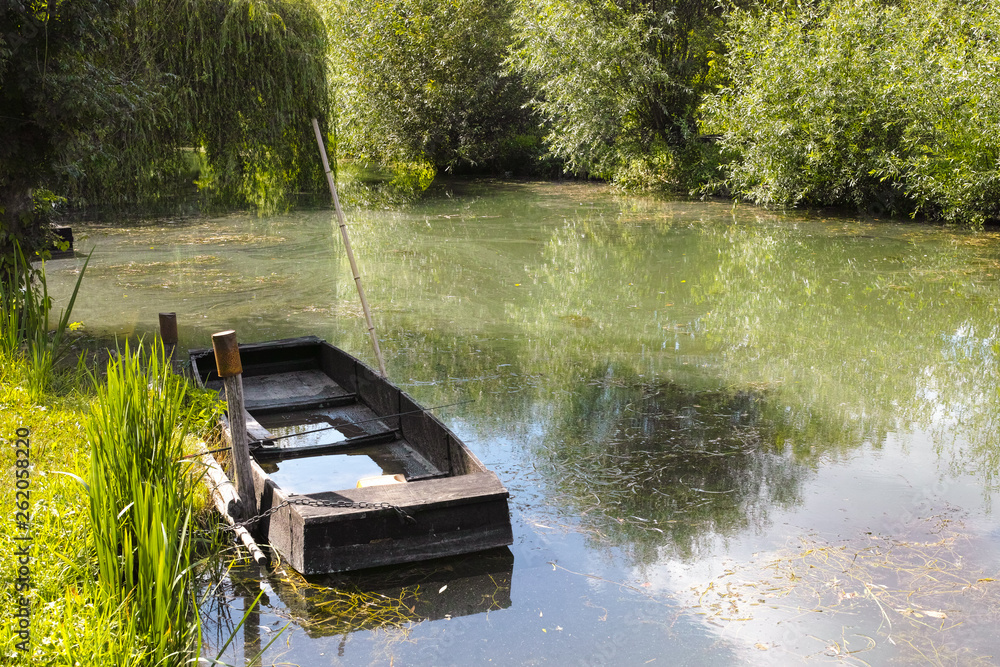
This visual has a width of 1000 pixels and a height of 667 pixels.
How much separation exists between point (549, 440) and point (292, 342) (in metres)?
2.40

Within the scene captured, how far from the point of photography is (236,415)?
4539 millimetres

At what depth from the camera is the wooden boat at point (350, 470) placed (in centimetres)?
427

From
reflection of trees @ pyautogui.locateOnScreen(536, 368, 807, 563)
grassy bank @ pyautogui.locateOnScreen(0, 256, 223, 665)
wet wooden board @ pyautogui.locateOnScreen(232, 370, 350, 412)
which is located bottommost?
reflection of trees @ pyautogui.locateOnScreen(536, 368, 807, 563)

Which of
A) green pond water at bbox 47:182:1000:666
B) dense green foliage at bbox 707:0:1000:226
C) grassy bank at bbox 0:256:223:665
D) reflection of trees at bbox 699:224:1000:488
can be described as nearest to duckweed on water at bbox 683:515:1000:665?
green pond water at bbox 47:182:1000:666

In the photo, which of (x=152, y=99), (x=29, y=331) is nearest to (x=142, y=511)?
(x=29, y=331)

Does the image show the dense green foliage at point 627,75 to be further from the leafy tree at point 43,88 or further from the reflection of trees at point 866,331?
the leafy tree at point 43,88

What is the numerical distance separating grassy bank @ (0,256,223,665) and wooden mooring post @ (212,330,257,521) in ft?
0.87

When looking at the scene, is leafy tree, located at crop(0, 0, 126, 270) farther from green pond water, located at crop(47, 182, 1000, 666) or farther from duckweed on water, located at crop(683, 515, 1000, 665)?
duckweed on water, located at crop(683, 515, 1000, 665)

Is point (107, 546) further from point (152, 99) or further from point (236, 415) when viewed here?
point (152, 99)

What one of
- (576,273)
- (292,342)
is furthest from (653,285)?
(292,342)

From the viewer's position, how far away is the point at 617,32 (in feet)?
67.6

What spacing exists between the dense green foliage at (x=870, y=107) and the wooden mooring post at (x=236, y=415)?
1312 centimetres

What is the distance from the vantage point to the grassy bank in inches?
115

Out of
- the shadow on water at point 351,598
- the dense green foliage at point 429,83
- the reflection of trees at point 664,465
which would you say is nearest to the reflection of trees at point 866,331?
the reflection of trees at point 664,465
